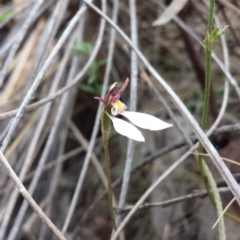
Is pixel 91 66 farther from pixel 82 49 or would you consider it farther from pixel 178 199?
pixel 178 199

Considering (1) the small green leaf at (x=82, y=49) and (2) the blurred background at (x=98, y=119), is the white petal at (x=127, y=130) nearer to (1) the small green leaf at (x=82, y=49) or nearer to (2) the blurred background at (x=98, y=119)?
(2) the blurred background at (x=98, y=119)

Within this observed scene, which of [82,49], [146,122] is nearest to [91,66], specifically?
[82,49]

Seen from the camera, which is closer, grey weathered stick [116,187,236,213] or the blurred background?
grey weathered stick [116,187,236,213]

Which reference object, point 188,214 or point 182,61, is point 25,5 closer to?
point 182,61

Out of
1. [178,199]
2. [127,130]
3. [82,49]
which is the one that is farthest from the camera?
[82,49]

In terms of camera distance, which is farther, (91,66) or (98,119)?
(91,66)

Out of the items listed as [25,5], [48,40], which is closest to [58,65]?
[25,5]

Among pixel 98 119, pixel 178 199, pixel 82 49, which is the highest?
pixel 82 49

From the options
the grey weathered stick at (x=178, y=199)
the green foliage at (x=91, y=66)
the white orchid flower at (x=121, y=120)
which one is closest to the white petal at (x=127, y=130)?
the white orchid flower at (x=121, y=120)

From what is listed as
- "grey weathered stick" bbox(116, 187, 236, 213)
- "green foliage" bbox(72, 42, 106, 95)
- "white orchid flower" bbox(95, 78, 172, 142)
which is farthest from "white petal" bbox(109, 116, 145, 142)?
"green foliage" bbox(72, 42, 106, 95)

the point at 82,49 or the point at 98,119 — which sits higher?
the point at 82,49

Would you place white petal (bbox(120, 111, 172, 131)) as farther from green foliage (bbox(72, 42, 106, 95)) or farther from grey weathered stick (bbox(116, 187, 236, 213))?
green foliage (bbox(72, 42, 106, 95))
